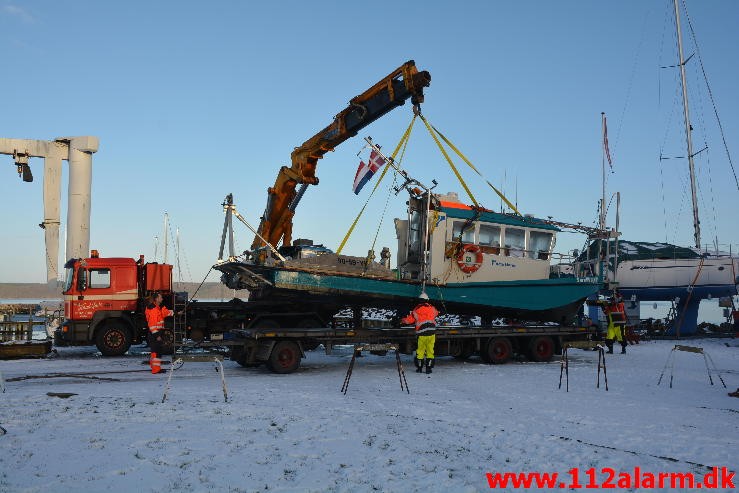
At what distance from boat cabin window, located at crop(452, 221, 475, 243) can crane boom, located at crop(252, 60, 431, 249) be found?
3140 mm

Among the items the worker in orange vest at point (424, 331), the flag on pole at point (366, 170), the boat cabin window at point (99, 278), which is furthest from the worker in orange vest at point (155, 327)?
the flag on pole at point (366, 170)

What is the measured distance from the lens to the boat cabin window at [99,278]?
15.7 m

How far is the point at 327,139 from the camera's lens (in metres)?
15.1

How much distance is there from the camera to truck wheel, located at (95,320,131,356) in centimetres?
1532

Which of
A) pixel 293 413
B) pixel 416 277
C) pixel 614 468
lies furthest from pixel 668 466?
pixel 416 277

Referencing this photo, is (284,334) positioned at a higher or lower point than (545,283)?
lower

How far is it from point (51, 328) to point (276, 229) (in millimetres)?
8026

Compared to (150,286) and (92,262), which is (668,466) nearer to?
(150,286)

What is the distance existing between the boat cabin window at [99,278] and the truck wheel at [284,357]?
6.31m

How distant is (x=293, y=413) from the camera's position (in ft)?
24.9

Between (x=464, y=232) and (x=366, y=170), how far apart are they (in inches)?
114

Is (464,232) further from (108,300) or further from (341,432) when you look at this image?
(108,300)

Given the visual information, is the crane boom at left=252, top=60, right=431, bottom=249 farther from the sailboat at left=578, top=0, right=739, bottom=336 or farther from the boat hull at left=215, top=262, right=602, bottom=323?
the sailboat at left=578, top=0, right=739, bottom=336

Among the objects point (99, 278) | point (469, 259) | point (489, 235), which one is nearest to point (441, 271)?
point (469, 259)
